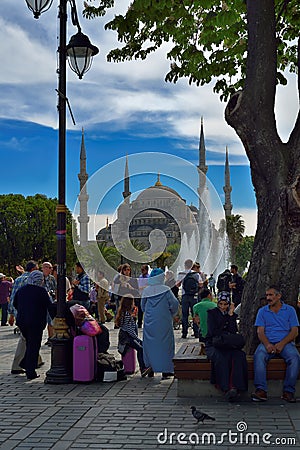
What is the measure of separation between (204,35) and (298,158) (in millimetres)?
3334

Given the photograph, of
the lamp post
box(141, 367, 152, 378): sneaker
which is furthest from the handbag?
the lamp post

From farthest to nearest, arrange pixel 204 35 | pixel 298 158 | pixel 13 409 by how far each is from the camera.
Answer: pixel 204 35, pixel 298 158, pixel 13 409

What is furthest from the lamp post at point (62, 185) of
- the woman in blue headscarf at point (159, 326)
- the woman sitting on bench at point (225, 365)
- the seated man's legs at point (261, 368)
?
the seated man's legs at point (261, 368)

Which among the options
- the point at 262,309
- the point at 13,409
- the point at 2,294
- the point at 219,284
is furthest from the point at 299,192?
the point at 2,294

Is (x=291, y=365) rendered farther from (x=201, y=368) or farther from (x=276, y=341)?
(x=201, y=368)

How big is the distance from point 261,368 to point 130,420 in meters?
1.90

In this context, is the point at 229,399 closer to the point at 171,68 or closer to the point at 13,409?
the point at 13,409

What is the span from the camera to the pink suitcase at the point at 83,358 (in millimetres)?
10195

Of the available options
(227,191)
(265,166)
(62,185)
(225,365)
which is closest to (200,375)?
(225,365)

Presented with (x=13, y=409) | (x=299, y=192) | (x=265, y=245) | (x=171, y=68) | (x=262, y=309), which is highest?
(x=171, y=68)

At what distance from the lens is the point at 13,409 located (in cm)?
845

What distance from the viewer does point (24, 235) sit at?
73.0 m

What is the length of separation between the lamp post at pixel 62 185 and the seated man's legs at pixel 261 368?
2.90m

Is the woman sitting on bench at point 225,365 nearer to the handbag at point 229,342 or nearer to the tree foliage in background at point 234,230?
the handbag at point 229,342
